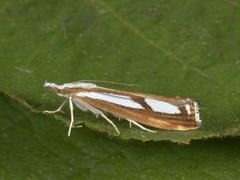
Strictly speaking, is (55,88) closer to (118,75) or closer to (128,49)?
(118,75)

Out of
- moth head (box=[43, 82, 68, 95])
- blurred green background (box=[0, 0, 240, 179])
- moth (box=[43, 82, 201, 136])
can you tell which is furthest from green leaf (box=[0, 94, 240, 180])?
moth head (box=[43, 82, 68, 95])

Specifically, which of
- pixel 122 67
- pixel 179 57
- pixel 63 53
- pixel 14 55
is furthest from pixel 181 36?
pixel 14 55

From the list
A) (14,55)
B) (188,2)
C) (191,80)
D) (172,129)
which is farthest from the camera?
(188,2)

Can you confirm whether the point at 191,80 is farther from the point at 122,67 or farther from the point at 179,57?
the point at 122,67

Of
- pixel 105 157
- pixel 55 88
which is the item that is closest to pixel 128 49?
pixel 55 88

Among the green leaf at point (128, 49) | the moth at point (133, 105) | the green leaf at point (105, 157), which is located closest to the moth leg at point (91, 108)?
the moth at point (133, 105)

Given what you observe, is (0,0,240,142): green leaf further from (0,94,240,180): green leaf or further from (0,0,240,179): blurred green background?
(0,94,240,180): green leaf
